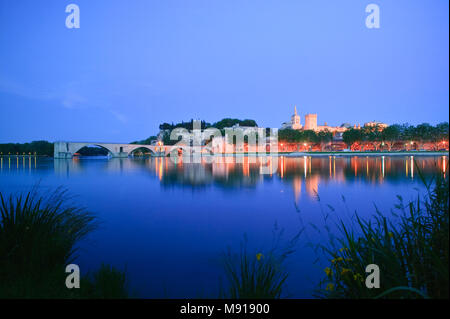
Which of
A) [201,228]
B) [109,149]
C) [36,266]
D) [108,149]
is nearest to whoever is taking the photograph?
[36,266]

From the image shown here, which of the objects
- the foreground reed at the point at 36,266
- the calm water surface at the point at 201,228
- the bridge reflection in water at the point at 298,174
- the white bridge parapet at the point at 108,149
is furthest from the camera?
the white bridge parapet at the point at 108,149

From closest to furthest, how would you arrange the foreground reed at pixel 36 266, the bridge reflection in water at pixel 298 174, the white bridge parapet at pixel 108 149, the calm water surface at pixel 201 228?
1. the foreground reed at pixel 36 266
2. the calm water surface at pixel 201 228
3. the bridge reflection in water at pixel 298 174
4. the white bridge parapet at pixel 108 149

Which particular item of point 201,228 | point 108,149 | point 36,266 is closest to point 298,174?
point 201,228

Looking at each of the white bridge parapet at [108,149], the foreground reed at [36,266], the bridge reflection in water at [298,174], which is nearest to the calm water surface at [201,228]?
the foreground reed at [36,266]

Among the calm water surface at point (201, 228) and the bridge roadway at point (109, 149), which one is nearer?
the calm water surface at point (201, 228)

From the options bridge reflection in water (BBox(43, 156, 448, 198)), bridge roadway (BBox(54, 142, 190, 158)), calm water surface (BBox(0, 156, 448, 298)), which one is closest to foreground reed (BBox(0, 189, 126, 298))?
calm water surface (BBox(0, 156, 448, 298))

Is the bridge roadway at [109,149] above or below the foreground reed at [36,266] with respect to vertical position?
above

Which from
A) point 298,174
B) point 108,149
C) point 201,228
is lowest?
point 201,228

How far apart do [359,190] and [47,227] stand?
15121 millimetres

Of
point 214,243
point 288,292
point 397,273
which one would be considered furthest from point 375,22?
point 214,243

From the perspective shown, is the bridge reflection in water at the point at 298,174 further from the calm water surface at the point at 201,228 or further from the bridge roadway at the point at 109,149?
the bridge roadway at the point at 109,149

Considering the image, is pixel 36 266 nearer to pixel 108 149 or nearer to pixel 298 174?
pixel 298 174
